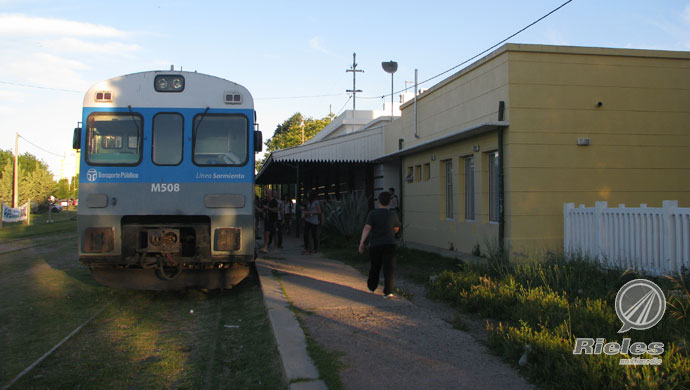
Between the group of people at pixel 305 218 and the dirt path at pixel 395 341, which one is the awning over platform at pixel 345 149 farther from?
the dirt path at pixel 395 341

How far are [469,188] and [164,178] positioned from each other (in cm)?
814

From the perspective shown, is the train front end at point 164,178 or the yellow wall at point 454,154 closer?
the train front end at point 164,178

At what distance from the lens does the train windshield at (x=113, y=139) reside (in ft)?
26.9

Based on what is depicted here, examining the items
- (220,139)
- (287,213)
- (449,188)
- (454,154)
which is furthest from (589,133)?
(287,213)

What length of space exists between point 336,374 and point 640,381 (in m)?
2.21

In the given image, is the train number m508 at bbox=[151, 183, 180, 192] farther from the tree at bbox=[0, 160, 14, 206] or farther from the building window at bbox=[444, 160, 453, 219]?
the tree at bbox=[0, 160, 14, 206]

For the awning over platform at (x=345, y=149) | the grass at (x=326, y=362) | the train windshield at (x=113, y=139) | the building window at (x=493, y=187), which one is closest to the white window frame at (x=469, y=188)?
the building window at (x=493, y=187)

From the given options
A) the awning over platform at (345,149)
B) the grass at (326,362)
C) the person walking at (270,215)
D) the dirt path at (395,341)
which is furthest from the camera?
the awning over platform at (345,149)

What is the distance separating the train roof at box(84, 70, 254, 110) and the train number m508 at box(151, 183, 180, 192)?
1.20 meters

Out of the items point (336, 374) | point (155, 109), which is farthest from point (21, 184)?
point (336, 374)

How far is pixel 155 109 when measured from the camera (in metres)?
8.37

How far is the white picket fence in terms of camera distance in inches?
326

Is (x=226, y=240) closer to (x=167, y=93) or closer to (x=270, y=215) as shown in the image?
(x=167, y=93)

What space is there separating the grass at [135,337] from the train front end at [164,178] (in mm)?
695
